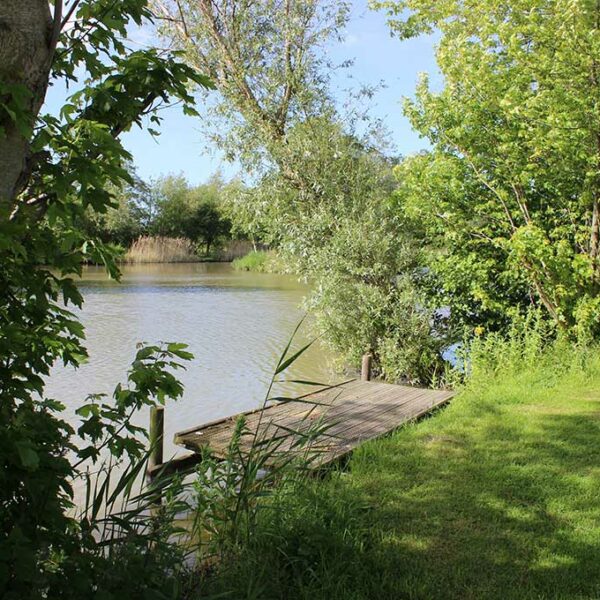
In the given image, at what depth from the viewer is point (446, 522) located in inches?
152

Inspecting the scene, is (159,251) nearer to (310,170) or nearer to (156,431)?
(310,170)

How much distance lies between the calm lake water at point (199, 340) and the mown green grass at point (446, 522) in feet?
5.92

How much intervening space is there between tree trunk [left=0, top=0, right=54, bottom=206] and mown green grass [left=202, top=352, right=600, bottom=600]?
2032mm

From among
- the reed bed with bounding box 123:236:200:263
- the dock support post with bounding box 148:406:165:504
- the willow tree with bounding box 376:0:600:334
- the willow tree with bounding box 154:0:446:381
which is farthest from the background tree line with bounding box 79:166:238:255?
the dock support post with bounding box 148:406:165:504

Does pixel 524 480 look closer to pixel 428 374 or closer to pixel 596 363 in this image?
pixel 596 363

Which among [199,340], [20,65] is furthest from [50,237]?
[199,340]

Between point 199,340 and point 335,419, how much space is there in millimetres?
A: 7907

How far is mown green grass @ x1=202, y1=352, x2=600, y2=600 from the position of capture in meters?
3.07

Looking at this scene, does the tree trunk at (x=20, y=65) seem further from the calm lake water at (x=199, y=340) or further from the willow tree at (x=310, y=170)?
the willow tree at (x=310, y=170)

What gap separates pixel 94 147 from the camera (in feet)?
6.82

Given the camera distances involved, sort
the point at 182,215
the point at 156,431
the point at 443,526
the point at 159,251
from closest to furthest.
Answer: the point at 443,526 < the point at 156,431 < the point at 159,251 < the point at 182,215

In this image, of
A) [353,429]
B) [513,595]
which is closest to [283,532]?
[513,595]

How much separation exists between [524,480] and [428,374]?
18.3 feet

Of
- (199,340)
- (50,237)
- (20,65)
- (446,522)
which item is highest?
(20,65)
